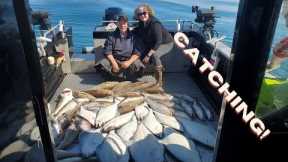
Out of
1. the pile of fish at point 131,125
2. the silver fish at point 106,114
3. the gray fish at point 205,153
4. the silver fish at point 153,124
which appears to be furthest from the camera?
the silver fish at point 106,114

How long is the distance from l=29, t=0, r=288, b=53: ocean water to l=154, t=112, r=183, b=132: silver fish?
757 cm

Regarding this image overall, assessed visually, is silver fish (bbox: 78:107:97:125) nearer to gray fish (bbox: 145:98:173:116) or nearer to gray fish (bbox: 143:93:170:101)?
gray fish (bbox: 145:98:173:116)

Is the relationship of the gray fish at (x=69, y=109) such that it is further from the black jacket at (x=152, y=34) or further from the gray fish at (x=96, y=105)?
the black jacket at (x=152, y=34)

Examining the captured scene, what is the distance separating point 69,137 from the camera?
304 cm

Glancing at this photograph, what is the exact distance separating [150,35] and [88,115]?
76.2 inches

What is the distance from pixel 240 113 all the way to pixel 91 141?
1.92 m

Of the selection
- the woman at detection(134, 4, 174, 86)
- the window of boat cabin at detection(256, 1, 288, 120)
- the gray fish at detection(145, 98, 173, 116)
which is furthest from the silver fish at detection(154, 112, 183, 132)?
the window of boat cabin at detection(256, 1, 288, 120)

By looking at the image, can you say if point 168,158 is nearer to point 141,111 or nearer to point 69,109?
point 141,111

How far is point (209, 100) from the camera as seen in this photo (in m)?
4.32

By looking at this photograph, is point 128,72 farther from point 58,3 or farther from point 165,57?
point 58,3

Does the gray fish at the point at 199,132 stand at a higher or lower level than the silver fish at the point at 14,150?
lower

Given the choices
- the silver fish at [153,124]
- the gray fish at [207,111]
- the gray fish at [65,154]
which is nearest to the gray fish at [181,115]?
the gray fish at [207,111]

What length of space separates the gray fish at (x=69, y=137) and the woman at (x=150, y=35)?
6.16 feet

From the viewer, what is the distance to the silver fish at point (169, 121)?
3354 millimetres
